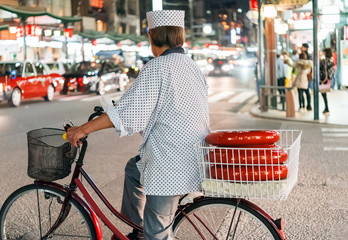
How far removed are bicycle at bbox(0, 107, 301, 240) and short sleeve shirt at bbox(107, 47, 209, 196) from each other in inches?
4.5

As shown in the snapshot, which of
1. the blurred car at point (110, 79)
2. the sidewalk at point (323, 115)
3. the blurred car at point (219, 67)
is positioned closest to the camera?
the sidewalk at point (323, 115)

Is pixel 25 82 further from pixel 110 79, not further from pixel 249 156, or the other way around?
pixel 249 156

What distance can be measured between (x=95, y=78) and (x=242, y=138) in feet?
79.9

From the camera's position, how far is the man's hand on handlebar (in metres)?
3.33

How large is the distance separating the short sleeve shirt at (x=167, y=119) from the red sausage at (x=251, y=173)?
21cm

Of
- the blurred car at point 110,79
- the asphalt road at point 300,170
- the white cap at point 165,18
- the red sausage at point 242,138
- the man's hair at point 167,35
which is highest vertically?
the white cap at point 165,18

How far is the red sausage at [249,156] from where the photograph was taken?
121 inches

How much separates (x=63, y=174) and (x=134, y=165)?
0.46 m

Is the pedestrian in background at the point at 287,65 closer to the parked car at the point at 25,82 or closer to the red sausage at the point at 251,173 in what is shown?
the parked car at the point at 25,82

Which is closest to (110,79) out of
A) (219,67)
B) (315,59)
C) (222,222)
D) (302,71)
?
(302,71)

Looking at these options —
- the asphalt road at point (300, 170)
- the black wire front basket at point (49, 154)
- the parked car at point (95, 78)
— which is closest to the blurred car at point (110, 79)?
the parked car at point (95, 78)

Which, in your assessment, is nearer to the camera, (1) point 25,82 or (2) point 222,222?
(2) point 222,222

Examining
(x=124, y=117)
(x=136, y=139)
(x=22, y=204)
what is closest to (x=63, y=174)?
(x=22, y=204)

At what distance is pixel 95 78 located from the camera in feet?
88.6
